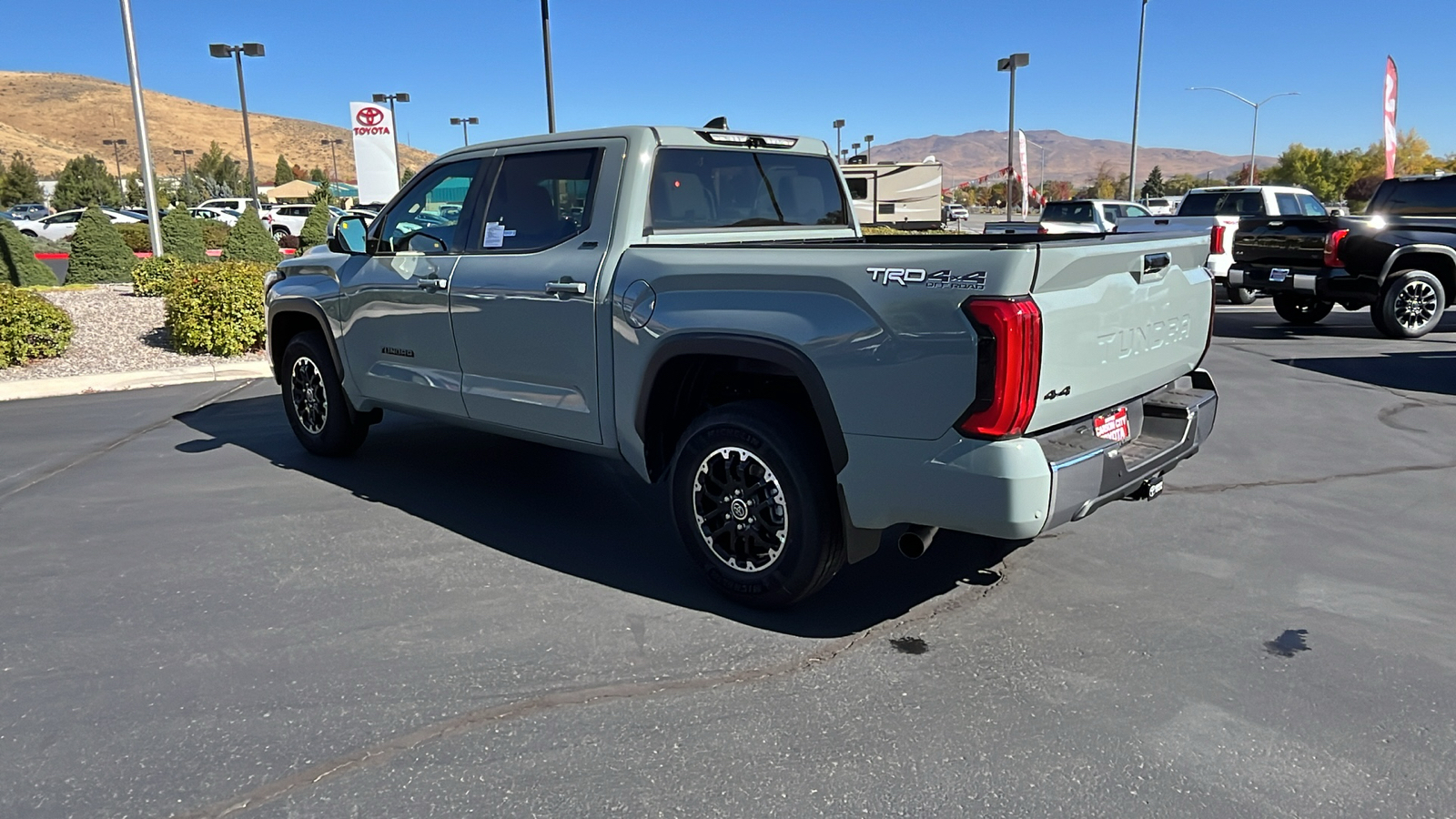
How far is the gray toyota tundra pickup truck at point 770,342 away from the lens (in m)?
3.24

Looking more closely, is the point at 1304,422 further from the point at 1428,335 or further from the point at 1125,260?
the point at 1428,335

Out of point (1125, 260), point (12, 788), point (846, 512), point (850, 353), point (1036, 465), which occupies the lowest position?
point (12, 788)

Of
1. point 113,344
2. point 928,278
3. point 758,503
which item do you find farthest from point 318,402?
point 113,344

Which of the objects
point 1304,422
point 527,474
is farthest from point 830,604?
point 1304,422

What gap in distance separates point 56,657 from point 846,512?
117 inches

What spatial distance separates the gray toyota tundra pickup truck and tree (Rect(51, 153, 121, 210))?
6613 cm

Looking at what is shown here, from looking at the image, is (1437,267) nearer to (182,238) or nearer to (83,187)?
(182,238)

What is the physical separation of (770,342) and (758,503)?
65 cm

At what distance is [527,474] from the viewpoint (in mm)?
6211

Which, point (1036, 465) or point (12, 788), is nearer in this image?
point (12, 788)

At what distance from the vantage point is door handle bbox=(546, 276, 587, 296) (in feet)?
14.4

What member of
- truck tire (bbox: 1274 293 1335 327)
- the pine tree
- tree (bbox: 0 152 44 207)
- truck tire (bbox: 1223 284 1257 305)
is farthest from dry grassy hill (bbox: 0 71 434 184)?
truck tire (bbox: 1274 293 1335 327)

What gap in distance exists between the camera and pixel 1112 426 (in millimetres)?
3748

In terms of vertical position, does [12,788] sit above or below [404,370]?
below
